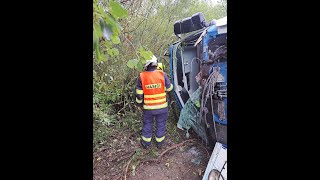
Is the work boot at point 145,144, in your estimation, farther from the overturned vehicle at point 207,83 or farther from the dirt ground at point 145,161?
the overturned vehicle at point 207,83

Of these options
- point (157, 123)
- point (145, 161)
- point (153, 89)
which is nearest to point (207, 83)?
point (153, 89)

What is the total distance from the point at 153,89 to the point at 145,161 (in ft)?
2.22

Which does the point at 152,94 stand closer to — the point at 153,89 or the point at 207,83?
the point at 153,89

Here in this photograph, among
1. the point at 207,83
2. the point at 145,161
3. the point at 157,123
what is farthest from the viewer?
the point at 157,123

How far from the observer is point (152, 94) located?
2164mm

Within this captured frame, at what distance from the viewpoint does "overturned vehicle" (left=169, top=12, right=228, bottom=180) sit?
1.59 meters

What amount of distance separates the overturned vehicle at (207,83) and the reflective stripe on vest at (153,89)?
252 millimetres

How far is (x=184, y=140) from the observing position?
2432 millimetres

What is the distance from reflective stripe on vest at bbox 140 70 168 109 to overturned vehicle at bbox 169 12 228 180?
0.83 feet

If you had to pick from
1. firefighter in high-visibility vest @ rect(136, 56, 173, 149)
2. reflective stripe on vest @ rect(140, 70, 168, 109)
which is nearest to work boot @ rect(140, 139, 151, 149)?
firefighter in high-visibility vest @ rect(136, 56, 173, 149)

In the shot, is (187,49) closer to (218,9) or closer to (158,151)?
(158,151)

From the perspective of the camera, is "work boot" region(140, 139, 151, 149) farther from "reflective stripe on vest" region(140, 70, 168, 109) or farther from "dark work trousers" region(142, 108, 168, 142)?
"reflective stripe on vest" region(140, 70, 168, 109)
